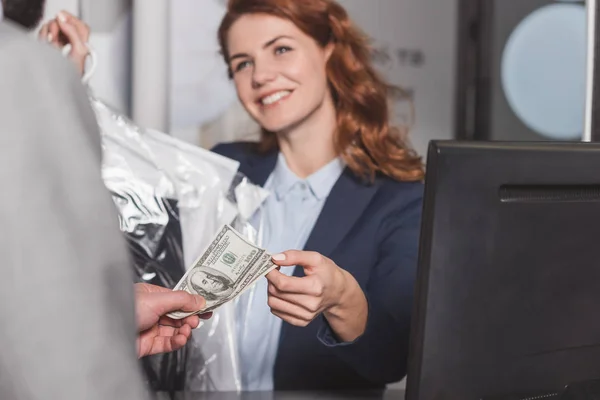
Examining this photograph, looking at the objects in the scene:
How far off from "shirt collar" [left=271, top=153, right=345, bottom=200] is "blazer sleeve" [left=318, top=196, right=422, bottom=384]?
0.25 metres

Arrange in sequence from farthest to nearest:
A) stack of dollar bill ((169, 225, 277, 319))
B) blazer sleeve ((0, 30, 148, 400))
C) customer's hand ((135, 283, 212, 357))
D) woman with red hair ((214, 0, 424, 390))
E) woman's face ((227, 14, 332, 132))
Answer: woman's face ((227, 14, 332, 132)) → woman with red hair ((214, 0, 424, 390)) → stack of dollar bill ((169, 225, 277, 319)) → customer's hand ((135, 283, 212, 357)) → blazer sleeve ((0, 30, 148, 400))

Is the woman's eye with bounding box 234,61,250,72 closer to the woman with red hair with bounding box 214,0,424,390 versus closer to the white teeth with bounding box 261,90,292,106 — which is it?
the woman with red hair with bounding box 214,0,424,390

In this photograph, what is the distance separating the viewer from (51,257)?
0.55 metres

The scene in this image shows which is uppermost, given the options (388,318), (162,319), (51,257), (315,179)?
(51,257)

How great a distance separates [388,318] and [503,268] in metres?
0.83

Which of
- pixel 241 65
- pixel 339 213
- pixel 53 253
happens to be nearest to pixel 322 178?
pixel 339 213

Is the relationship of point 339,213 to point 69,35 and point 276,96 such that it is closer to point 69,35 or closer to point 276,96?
point 276,96

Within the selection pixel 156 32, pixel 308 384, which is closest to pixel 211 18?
pixel 156 32

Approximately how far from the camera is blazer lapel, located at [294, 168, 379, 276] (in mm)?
1966

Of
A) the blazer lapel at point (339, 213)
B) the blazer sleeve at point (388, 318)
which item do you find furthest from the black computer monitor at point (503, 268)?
the blazer lapel at point (339, 213)

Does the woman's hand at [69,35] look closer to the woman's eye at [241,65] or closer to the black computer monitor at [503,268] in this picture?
the woman's eye at [241,65]

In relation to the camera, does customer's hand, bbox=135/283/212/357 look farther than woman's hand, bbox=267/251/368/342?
No

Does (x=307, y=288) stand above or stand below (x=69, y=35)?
below

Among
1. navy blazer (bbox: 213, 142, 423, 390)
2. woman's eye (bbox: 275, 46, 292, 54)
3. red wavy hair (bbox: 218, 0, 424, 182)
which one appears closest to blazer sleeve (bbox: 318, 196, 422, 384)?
navy blazer (bbox: 213, 142, 423, 390)
